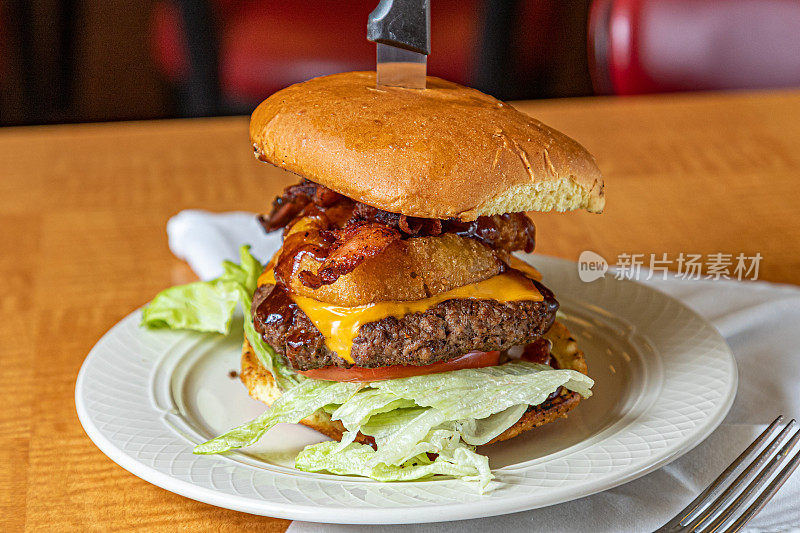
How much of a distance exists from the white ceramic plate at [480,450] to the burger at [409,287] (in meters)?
0.05

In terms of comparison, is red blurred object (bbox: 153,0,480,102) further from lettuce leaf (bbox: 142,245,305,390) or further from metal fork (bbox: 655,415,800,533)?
metal fork (bbox: 655,415,800,533)

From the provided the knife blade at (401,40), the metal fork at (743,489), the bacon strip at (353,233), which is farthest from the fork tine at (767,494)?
the knife blade at (401,40)

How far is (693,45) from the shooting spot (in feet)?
10.9

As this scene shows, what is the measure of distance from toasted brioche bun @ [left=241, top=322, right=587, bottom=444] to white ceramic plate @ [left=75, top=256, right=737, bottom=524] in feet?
0.10

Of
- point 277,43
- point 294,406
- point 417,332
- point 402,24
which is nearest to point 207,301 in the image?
point 294,406

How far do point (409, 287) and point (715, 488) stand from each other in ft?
1.76

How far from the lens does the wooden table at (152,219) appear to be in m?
1.30

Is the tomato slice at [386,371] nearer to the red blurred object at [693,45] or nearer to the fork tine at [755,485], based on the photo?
the fork tine at [755,485]

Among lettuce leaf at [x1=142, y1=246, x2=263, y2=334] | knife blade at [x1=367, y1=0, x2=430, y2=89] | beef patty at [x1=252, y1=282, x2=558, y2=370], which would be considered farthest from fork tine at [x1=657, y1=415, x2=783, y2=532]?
lettuce leaf at [x1=142, y1=246, x2=263, y2=334]

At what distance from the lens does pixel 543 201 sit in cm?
138

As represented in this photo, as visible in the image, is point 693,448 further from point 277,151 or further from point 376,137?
point 277,151

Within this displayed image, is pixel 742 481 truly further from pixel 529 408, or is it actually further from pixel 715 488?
pixel 529 408

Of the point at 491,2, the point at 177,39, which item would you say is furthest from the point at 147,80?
the point at 491,2

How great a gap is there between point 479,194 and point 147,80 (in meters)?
4.82
